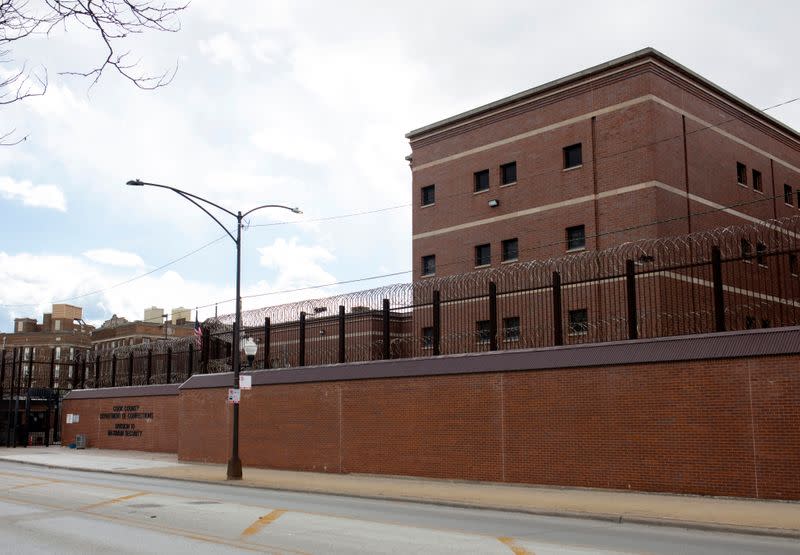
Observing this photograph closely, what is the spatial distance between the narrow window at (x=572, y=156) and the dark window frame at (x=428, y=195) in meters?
8.86

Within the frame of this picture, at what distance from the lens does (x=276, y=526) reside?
1366 centimetres

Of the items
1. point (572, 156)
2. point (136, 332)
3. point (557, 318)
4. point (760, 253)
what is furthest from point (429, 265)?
point (136, 332)

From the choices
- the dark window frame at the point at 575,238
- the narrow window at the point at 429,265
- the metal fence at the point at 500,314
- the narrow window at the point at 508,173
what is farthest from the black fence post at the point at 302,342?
the narrow window at the point at 429,265

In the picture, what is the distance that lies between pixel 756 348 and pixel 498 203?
26.2m

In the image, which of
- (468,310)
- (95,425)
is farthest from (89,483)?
(95,425)

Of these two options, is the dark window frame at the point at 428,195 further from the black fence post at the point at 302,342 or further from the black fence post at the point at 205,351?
the black fence post at the point at 302,342

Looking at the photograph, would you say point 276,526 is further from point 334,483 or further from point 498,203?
point 498,203

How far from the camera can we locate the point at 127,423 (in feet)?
142

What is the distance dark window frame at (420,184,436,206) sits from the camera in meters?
46.6

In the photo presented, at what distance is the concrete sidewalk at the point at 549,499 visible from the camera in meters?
13.8

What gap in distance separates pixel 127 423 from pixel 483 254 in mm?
20962

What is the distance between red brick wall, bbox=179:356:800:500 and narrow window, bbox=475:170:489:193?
19.1 metres

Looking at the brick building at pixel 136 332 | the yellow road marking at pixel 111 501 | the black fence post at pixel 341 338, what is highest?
the brick building at pixel 136 332

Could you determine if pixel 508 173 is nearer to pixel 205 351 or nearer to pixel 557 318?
pixel 205 351
